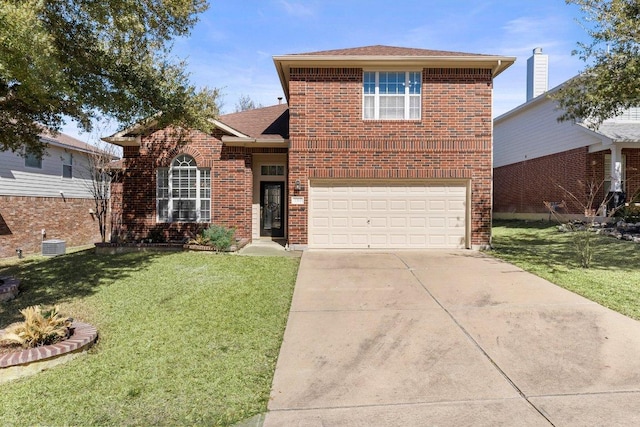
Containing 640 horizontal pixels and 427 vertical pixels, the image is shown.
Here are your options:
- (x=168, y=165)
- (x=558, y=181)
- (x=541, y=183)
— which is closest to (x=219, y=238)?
(x=168, y=165)

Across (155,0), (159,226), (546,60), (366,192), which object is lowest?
(159,226)

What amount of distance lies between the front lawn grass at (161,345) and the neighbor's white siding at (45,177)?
29.7 feet

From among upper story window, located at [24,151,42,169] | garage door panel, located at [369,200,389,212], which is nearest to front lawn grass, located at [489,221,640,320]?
garage door panel, located at [369,200,389,212]

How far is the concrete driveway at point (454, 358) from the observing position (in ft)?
11.1

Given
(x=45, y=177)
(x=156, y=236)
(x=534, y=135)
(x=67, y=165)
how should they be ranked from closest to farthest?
1. (x=156, y=236)
2. (x=45, y=177)
3. (x=67, y=165)
4. (x=534, y=135)

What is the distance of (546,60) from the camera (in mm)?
21984

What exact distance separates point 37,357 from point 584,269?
10335 millimetres

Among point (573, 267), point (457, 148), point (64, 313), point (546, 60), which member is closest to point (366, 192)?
point (457, 148)

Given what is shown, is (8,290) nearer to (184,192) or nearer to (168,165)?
(184,192)

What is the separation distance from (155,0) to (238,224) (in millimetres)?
6928

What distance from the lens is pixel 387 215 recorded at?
12234 mm

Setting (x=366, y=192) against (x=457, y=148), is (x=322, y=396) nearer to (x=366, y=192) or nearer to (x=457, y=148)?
(x=366, y=192)

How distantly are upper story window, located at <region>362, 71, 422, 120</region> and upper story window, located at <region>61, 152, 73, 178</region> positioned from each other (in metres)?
15.7

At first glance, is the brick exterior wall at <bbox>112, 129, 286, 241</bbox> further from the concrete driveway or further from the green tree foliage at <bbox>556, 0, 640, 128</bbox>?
the green tree foliage at <bbox>556, 0, 640, 128</bbox>
